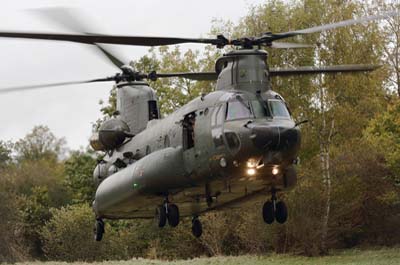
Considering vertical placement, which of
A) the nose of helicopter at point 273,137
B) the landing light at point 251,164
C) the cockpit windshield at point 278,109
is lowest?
the landing light at point 251,164

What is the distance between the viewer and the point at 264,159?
18.0 metres

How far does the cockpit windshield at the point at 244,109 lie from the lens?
18.3 m

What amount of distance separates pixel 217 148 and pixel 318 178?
70.9ft

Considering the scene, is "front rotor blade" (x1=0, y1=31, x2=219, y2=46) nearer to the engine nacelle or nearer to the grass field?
the engine nacelle

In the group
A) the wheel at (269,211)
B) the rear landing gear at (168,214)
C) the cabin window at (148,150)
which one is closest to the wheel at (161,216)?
the rear landing gear at (168,214)

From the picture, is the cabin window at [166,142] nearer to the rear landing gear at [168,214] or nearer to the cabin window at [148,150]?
the cabin window at [148,150]

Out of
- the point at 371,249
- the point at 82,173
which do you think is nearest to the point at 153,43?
the point at 371,249

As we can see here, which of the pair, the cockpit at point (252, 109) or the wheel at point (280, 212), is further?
the wheel at point (280, 212)

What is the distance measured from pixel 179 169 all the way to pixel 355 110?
2259 cm

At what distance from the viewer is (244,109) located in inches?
725

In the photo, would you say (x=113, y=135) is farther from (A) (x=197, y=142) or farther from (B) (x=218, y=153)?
(B) (x=218, y=153)

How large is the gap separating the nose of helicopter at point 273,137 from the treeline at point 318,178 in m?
20.4

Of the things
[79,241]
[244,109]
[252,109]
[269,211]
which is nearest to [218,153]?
[244,109]

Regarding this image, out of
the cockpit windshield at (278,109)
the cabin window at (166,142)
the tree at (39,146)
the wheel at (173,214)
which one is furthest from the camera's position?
the tree at (39,146)
